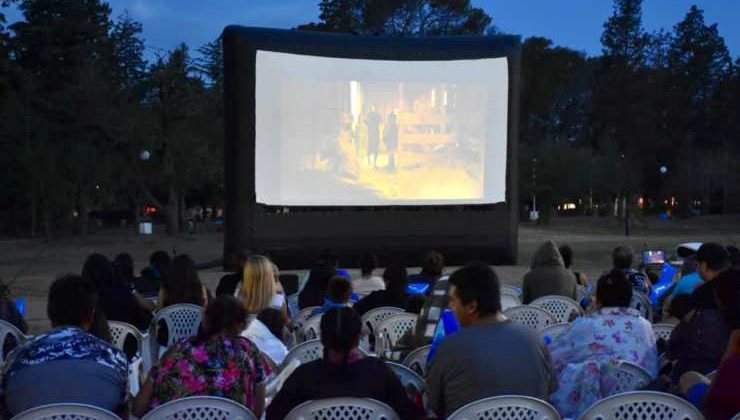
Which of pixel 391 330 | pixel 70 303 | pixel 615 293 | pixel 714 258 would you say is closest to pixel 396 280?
pixel 391 330

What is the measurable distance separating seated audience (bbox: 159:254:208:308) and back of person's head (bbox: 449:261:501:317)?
248cm

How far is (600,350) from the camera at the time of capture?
10.2 ft

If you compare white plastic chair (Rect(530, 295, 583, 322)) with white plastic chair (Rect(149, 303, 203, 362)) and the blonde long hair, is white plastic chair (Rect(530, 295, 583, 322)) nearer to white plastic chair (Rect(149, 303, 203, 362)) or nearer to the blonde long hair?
the blonde long hair

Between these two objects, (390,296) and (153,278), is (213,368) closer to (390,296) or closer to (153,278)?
(390,296)

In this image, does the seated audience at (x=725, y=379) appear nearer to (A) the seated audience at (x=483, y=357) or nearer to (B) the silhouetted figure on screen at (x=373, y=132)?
(A) the seated audience at (x=483, y=357)

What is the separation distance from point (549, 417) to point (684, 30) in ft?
159

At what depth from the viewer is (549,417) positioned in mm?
2336

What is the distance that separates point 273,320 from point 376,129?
8726 millimetres

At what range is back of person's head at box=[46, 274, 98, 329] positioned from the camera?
2.66 meters

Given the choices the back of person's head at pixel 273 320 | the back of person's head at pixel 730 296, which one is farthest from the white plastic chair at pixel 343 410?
the back of person's head at pixel 273 320

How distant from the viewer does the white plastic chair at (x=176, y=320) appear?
4562 mm

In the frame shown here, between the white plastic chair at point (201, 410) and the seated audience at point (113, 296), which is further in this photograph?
the seated audience at point (113, 296)

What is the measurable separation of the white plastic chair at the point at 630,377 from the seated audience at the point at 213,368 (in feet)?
4.16

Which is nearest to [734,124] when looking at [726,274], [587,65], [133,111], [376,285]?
[587,65]
